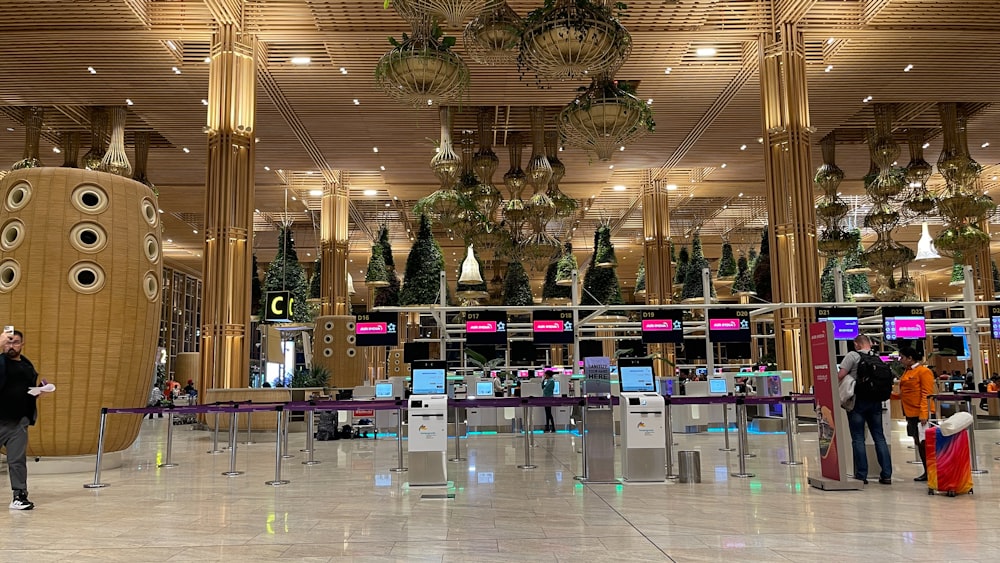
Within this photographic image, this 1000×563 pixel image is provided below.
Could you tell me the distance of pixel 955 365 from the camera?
3797 cm

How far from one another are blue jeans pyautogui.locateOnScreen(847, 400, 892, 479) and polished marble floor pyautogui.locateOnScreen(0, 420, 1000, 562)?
0.27 m

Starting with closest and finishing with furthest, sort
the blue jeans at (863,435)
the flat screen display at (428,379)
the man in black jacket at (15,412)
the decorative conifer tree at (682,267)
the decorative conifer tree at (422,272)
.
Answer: the man in black jacket at (15,412) < the blue jeans at (863,435) < the flat screen display at (428,379) < the decorative conifer tree at (422,272) < the decorative conifer tree at (682,267)

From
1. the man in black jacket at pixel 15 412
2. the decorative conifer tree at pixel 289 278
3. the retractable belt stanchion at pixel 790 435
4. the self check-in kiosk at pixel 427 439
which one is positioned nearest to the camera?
the man in black jacket at pixel 15 412

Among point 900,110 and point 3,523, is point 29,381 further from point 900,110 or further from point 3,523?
point 900,110

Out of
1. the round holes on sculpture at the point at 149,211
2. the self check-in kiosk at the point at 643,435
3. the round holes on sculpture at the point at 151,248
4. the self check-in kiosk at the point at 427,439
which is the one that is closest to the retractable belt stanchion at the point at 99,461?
the round holes on sculpture at the point at 151,248

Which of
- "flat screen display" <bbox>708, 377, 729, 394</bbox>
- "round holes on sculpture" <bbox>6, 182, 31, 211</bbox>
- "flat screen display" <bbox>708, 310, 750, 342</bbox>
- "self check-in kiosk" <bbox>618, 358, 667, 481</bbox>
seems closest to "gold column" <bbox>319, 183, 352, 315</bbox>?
"flat screen display" <bbox>708, 310, 750, 342</bbox>

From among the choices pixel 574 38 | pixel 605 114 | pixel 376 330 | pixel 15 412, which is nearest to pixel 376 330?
pixel 376 330

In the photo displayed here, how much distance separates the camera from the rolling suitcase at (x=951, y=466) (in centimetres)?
656

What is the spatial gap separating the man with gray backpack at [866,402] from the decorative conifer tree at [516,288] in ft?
56.7

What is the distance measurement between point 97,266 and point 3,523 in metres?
3.59

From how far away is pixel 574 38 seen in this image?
5.75 metres

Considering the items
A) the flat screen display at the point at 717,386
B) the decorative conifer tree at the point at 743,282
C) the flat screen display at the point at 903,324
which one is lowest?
the flat screen display at the point at 717,386

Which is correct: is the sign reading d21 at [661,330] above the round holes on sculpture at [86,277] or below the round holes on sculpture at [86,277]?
below

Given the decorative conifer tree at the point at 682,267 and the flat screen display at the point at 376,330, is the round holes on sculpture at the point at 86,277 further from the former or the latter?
the decorative conifer tree at the point at 682,267
